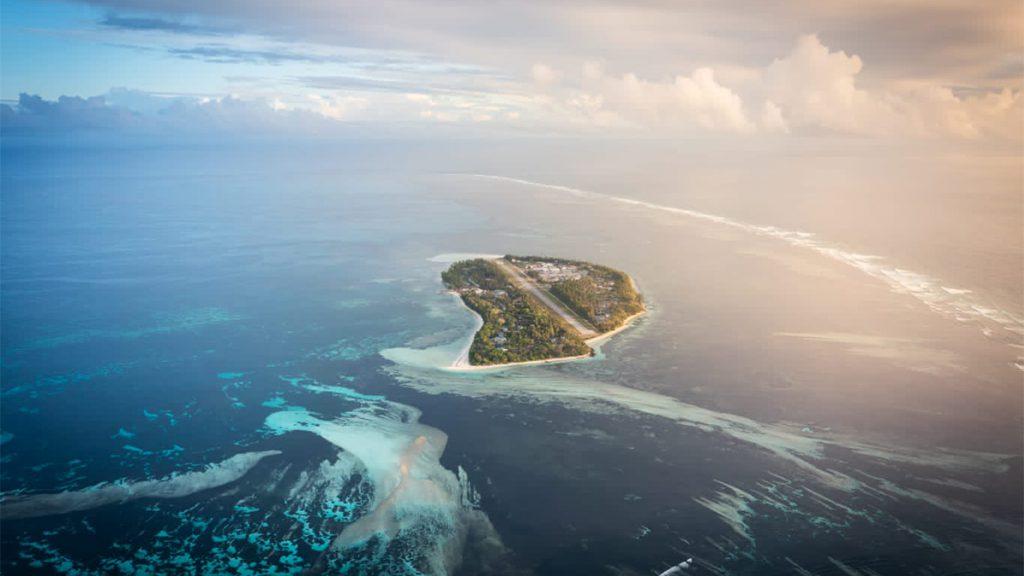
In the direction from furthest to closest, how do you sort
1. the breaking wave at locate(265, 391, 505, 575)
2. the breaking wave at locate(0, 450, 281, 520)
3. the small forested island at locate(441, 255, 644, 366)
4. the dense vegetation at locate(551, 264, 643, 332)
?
1. the dense vegetation at locate(551, 264, 643, 332)
2. the small forested island at locate(441, 255, 644, 366)
3. the breaking wave at locate(0, 450, 281, 520)
4. the breaking wave at locate(265, 391, 505, 575)

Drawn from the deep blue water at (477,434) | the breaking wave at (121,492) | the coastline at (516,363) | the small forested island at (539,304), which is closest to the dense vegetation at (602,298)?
the small forested island at (539,304)

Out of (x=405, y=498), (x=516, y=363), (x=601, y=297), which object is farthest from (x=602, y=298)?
(x=405, y=498)

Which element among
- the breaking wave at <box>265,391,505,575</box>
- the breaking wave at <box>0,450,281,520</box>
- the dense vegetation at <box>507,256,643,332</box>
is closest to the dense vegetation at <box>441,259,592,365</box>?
the dense vegetation at <box>507,256,643,332</box>

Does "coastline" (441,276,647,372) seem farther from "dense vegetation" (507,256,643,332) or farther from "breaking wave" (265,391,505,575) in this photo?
"breaking wave" (265,391,505,575)

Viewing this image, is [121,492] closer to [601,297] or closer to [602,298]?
[602,298]

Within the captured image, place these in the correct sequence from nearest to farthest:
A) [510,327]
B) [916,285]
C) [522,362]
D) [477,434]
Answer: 1. [477,434]
2. [522,362]
3. [510,327]
4. [916,285]

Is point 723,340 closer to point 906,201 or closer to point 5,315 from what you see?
point 5,315
